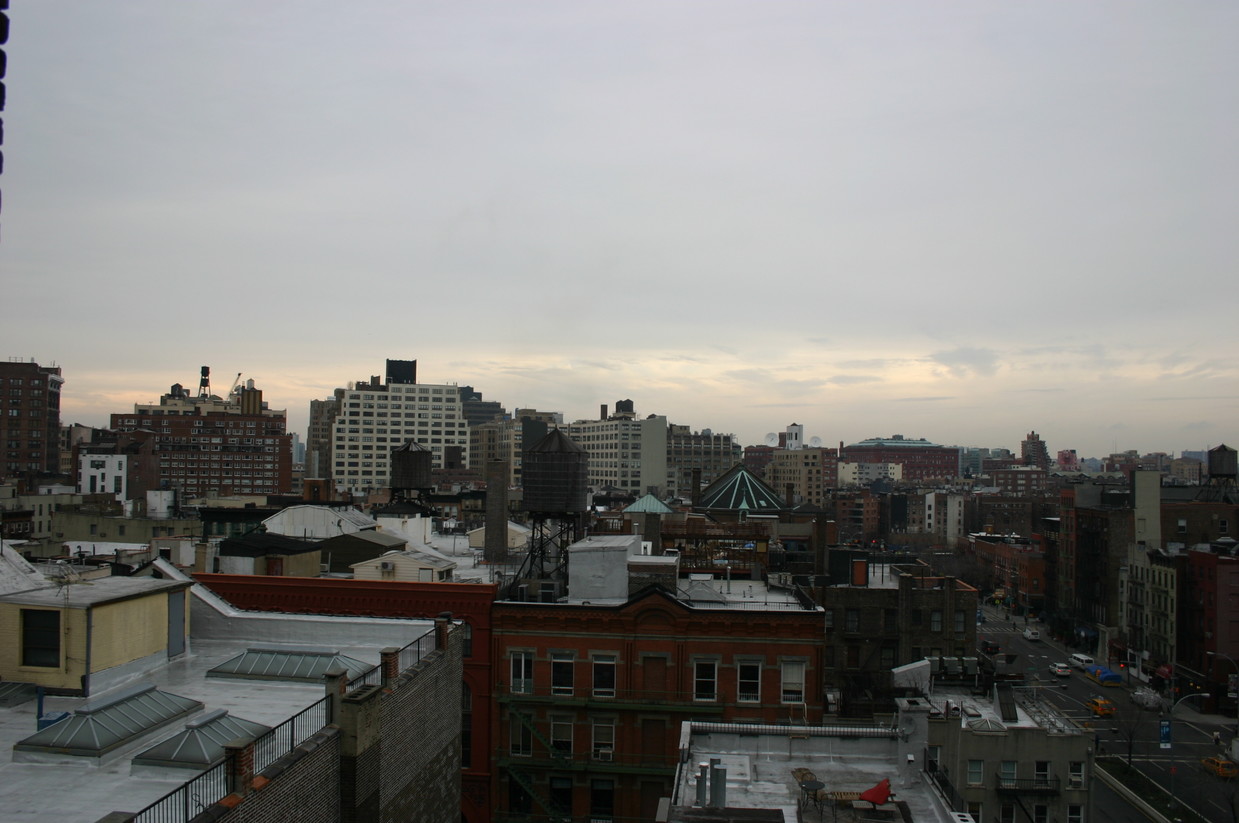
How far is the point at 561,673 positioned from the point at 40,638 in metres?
19.9

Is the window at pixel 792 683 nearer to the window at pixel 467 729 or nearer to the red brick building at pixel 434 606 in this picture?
the red brick building at pixel 434 606

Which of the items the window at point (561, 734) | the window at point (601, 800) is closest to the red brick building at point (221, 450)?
the window at point (561, 734)

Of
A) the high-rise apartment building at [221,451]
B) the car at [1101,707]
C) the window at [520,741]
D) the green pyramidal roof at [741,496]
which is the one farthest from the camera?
the high-rise apartment building at [221,451]

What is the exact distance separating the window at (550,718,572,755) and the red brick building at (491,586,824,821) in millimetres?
39

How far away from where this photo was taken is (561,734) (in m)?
35.4

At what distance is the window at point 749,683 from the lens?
3438cm

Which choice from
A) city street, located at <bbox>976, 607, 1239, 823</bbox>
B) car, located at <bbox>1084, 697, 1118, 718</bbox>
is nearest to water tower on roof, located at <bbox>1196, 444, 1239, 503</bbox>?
city street, located at <bbox>976, 607, 1239, 823</bbox>

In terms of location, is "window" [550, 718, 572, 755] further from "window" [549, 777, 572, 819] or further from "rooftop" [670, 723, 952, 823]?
"rooftop" [670, 723, 952, 823]

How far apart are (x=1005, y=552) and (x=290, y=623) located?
4956 inches

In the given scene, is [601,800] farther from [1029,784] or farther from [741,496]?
[741,496]

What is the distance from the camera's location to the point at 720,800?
1958cm

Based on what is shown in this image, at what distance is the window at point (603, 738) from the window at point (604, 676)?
3.26ft

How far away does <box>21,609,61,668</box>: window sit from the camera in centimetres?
1881

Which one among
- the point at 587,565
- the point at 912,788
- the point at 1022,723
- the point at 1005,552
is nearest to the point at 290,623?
the point at 587,565
